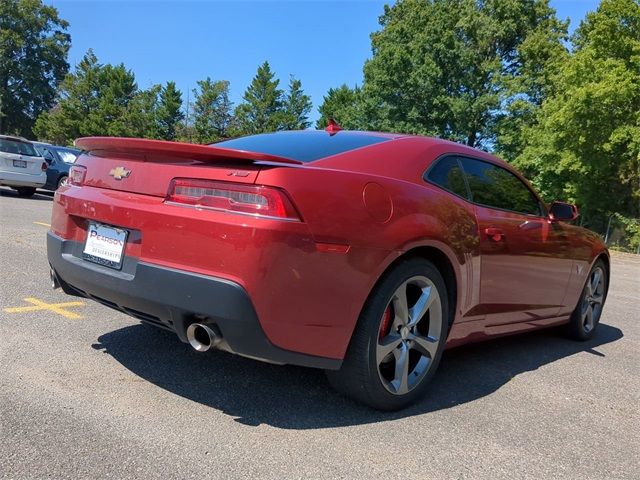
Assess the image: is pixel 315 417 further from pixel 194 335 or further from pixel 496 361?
pixel 496 361

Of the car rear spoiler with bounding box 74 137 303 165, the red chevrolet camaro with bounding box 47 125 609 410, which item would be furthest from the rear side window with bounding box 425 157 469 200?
the car rear spoiler with bounding box 74 137 303 165

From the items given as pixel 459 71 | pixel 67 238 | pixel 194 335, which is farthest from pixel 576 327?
pixel 459 71

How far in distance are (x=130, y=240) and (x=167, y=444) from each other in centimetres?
98

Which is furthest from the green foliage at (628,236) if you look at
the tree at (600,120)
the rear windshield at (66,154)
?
the rear windshield at (66,154)

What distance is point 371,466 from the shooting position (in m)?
2.35

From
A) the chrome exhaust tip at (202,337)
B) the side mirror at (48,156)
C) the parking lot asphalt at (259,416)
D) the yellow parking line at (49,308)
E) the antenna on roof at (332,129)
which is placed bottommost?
the yellow parking line at (49,308)

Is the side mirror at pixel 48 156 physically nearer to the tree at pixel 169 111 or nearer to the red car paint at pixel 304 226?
the red car paint at pixel 304 226

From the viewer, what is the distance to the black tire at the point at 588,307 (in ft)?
16.4

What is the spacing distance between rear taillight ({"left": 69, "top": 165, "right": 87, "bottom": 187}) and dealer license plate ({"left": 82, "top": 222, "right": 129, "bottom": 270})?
387 millimetres

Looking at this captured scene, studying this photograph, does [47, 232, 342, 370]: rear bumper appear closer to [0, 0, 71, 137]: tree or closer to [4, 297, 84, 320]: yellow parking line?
[4, 297, 84, 320]: yellow parking line

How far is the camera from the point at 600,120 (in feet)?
80.0

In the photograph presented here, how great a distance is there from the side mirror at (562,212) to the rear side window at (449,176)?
1.25m

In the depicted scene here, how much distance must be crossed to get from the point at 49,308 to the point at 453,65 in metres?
35.4

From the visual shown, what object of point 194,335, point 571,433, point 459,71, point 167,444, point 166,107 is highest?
point 459,71
